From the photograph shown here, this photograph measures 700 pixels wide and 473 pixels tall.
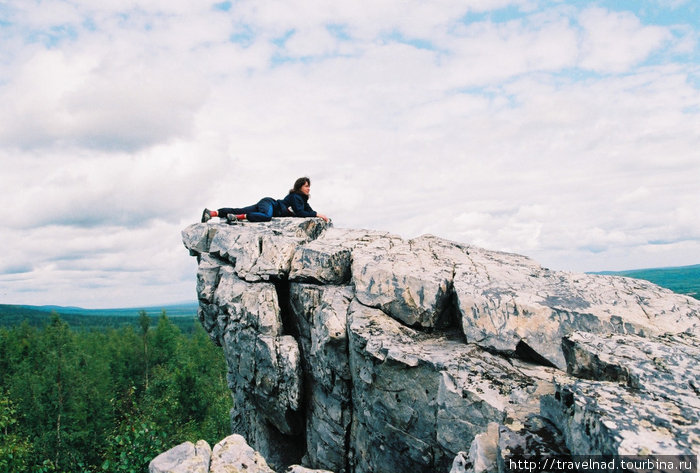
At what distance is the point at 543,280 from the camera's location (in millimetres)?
12758

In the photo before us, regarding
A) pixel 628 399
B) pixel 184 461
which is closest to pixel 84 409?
pixel 184 461

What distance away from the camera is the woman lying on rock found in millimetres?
20531

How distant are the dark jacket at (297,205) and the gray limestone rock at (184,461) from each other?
1239 centimetres

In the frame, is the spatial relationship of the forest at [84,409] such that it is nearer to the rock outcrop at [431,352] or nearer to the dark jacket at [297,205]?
the rock outcrop at [431,352]

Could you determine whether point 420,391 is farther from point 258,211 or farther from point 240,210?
point 240,210

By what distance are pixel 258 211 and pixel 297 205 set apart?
7.01 ft

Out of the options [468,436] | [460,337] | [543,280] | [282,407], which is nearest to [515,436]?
[468,436]

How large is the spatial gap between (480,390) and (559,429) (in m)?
3.52

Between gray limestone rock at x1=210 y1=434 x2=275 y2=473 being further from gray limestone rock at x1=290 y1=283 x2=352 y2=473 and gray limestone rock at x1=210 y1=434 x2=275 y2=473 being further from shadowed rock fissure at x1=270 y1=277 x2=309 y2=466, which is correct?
shadowed rock fissure at x1=270 y1=277 x2=309 y2=466

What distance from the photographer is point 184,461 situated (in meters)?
9.94

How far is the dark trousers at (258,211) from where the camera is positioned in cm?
2050

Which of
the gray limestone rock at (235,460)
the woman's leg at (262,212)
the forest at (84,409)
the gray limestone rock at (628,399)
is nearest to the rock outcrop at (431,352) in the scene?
the gray limestone rock at (628,399)

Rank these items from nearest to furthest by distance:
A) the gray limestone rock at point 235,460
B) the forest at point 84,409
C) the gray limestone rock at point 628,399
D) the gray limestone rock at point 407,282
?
the gray limestone rock at point 628,399 < the gray limestone rock at point 235,460 < the gray limestone rock at point 407,282 < the forest at point 84,409

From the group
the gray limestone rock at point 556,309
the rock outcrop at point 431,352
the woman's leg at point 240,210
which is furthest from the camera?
the woman's leg at point 240,210
